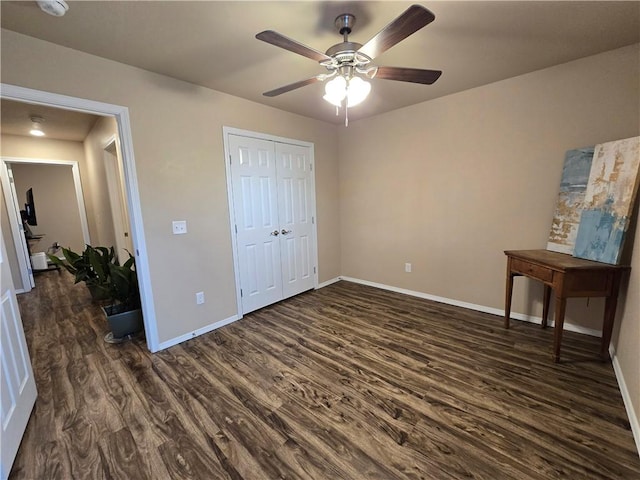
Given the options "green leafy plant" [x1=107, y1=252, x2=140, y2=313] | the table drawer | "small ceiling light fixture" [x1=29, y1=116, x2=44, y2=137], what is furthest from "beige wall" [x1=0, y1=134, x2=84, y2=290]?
the table drawer

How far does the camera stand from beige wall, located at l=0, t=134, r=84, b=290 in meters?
4.23

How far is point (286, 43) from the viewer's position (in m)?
1.33

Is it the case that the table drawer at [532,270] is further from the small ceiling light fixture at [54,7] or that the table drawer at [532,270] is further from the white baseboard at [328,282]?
the small ceiling light fixture at [54,7]

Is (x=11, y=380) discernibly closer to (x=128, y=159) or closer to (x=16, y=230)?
(x=128, y=159)

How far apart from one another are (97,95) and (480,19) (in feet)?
9.08

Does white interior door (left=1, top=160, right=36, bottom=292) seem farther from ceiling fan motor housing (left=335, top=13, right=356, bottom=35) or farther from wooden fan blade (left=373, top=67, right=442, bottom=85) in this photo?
wooden fan blade (left=373, top=67, right=442, bottom=85)

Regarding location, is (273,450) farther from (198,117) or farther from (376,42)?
(198,117)

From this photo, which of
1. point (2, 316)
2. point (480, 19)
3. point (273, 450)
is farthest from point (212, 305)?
point (480, 19)

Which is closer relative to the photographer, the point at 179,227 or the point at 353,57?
the point at 353,57

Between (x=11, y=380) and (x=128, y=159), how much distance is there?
1.63 m

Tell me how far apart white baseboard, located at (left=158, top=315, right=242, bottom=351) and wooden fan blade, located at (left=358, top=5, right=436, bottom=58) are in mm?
2778

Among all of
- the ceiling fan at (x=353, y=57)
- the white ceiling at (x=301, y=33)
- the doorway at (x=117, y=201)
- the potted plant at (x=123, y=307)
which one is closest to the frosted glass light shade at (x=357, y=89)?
the ceiling fan at (x=353, y=57)

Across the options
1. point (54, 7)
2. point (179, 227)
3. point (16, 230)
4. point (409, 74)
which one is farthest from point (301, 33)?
point (16, 230)

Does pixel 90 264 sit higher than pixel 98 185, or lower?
lower
